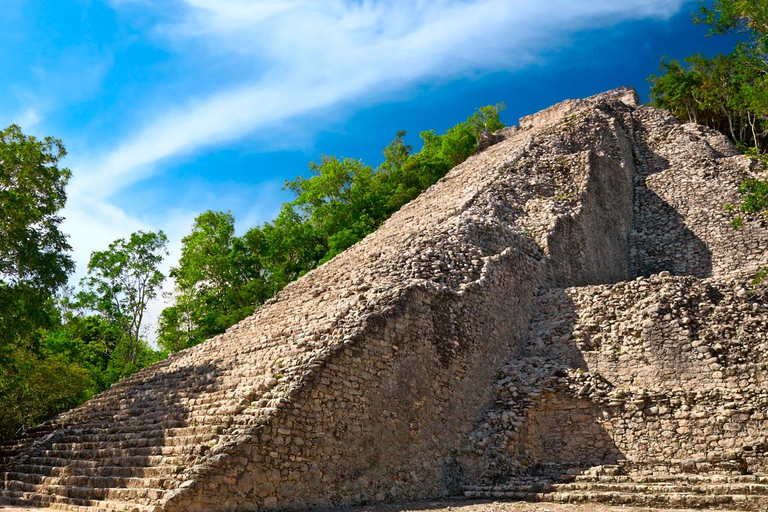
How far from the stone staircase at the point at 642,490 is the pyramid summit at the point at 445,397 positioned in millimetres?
31

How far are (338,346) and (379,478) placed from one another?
2181 mm

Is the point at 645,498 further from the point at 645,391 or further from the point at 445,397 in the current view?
the point at 445,397

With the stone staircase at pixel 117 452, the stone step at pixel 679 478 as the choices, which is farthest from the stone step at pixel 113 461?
the stone step at pixel 679 478

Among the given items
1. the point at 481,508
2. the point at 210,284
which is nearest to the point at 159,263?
the point at 210,284

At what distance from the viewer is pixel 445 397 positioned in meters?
11.1

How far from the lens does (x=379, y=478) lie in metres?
9.66

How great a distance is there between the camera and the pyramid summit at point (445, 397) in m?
8.93

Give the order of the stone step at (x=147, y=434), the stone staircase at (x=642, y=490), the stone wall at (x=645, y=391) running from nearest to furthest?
the stone staircase at (x=642, y=490) < the stone step at (x=147, y=434) < the stone wall at (x=645, y=391)

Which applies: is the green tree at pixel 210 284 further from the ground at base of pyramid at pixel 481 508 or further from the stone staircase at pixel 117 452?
the ground at base of pyramid at pixel 481 508

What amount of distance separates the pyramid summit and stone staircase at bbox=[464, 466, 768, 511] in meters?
0.03

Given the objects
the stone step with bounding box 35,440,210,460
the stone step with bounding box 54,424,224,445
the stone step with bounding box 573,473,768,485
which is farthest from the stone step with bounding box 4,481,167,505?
the stone step with bounding box 573,473,768,485

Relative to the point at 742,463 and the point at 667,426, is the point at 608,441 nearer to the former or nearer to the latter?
the point at 667,426

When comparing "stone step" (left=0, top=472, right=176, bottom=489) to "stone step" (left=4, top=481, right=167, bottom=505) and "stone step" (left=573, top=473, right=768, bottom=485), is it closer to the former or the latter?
"stone step" (left=4, top=481, right=167, bottom=505)

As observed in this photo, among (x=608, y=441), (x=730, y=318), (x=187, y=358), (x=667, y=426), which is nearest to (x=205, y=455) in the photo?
(x=187, y=358)
